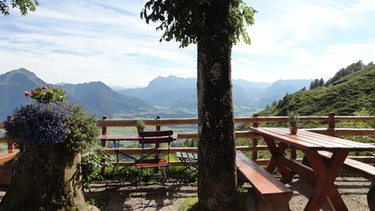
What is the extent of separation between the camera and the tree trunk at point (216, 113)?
12.3ft

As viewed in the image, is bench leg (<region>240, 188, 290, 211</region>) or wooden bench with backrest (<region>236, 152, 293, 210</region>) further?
bench leg (<region>240, 188, 290, 211</region>)

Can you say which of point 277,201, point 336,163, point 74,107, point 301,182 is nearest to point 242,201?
point 277,201

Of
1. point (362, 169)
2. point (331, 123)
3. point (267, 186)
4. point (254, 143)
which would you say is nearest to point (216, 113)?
point (267, 186)

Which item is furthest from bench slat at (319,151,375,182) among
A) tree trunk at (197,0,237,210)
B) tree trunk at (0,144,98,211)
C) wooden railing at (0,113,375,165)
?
tree trunk at (0,144,98,211)

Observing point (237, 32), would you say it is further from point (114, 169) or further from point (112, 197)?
point (114, 169)

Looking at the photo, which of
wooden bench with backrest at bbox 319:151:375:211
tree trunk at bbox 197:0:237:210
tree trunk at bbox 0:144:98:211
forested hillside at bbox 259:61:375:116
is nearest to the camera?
tree trunk at bbox 197:0:237:210

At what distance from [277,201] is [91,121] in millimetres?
2714

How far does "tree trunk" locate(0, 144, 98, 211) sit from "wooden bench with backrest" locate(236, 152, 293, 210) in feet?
7.75

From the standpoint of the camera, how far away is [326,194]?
4055 millimetres

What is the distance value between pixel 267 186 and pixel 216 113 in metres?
1.09

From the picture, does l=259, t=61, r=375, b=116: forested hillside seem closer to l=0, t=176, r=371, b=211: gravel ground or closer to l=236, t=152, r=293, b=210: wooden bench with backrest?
l=0, t=176, r=371, b=211: gravel ground

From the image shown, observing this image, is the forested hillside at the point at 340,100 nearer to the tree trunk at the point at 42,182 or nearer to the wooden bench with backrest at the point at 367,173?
the wooden bench with backrest at the point at 367,173

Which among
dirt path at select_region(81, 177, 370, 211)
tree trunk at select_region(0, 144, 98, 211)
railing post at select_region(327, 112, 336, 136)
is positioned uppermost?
railing post at select_region(327, 112, 336, 136)

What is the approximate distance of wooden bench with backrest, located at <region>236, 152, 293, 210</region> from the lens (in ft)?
11.3
